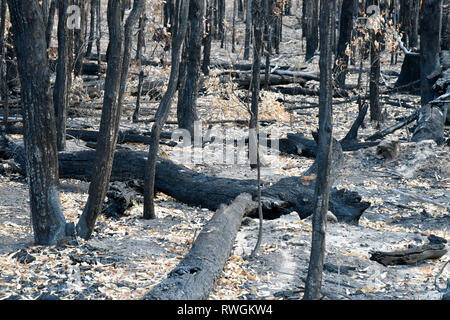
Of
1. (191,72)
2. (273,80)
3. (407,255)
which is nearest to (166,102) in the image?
(407,255)

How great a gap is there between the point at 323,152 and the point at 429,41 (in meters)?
10.2

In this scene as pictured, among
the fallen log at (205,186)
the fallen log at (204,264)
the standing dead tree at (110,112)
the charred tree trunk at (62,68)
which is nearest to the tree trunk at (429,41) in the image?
the fallen log at (205,186)

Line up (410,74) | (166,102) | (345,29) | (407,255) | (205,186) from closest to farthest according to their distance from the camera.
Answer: (407,255) < (166,102) < (205,186) < (345,29) < (410,74)

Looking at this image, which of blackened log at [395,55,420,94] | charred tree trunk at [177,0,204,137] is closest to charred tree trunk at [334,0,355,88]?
blackened log at [395,55,420,94]

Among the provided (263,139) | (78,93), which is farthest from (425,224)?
(78,93)

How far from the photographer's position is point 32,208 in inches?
220

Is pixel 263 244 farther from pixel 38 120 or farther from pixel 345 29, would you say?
pixel 345 29

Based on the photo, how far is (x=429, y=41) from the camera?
1305 cm

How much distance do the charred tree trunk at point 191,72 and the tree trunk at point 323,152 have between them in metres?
8.61

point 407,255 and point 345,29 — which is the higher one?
point 345,29

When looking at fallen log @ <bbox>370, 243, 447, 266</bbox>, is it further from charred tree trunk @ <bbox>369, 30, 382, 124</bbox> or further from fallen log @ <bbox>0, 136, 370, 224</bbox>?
charred tree trunk @ <bbox>369, 30, 382, 124</bbox>

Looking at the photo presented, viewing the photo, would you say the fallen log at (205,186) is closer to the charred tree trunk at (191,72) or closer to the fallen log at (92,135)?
the fallen log at (92,135)

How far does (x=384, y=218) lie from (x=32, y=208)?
512cm

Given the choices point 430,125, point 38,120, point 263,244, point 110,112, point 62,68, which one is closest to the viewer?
point 38,120
